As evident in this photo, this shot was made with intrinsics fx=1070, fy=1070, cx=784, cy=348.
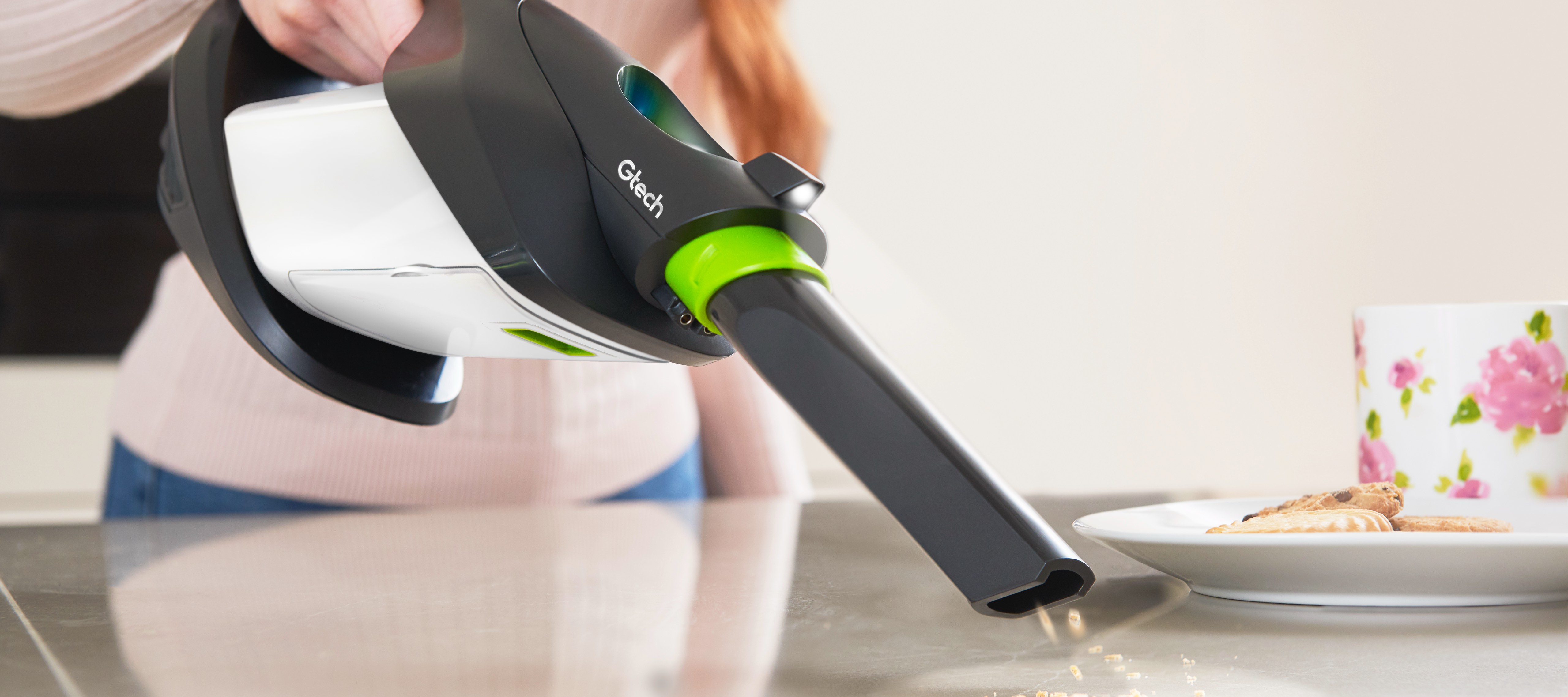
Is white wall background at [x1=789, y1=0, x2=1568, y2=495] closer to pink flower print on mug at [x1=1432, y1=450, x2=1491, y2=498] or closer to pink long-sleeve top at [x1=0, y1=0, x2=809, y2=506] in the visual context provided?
pink long-sleeve top at [x1=0, y1=0, x2=809, y2=506]

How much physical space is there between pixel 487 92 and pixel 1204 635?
0.24 meters

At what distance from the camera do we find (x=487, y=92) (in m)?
0.28

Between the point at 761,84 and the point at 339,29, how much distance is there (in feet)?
1.62

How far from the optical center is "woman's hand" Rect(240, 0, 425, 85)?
33 cm

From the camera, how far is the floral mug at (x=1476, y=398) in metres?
0.43

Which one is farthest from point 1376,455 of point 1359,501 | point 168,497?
point 168,497

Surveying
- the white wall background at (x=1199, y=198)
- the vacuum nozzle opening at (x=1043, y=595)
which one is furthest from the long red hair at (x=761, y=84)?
the white wall background at (x=1199, y=198)

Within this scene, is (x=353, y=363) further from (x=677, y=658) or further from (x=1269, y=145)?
(x=1269, y=145)

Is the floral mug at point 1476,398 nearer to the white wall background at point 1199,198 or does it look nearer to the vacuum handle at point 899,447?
the vacuum handle at point 899,447

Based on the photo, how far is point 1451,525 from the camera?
32 cm

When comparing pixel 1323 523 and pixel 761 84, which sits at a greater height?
pixel 761 84

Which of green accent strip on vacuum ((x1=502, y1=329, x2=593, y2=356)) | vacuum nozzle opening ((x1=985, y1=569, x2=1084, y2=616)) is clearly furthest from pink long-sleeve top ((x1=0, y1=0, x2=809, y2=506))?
vacuum nozzle opening ((x1=985, y1=569, x2=1084, y2=616))

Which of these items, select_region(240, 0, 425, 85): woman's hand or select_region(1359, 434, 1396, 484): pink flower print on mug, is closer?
select_region(240, 0, 425, 85): woman's hand

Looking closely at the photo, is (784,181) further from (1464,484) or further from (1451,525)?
(1464,484)
